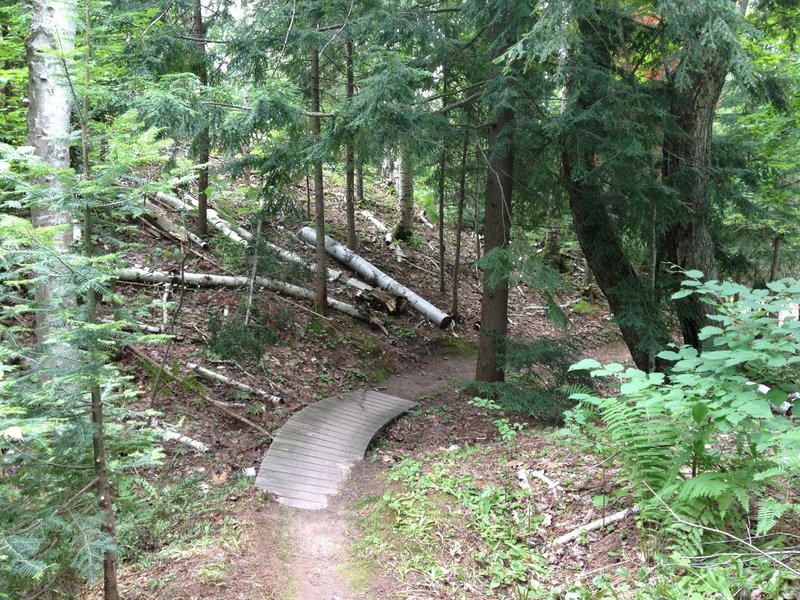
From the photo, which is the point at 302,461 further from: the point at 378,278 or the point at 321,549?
the point at 378,278

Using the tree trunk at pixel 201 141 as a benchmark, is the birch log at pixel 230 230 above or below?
below

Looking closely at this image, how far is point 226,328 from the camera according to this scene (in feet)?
28.3

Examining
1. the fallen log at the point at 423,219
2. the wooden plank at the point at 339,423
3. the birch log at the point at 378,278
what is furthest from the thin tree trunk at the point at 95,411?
the fallen log at the point at 423,219

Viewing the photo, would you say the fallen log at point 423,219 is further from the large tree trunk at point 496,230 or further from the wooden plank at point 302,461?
the wooden plank at point 302,461

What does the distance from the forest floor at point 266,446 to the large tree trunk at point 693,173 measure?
3.59m

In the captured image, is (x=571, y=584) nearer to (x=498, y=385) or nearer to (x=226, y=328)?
(x=498, y=385)

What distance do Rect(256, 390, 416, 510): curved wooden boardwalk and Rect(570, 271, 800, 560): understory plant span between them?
155 inches

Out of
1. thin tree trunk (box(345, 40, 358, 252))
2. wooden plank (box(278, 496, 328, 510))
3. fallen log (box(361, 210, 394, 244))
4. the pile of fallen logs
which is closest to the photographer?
wooden plank (box(278, 496, 328, 510))

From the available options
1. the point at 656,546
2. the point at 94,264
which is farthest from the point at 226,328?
the point at 656,546

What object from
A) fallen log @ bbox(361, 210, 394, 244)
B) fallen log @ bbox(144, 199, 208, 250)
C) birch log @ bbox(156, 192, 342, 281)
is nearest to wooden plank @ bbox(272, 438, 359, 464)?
birch log @ bbox(156, 192, 342, 281)

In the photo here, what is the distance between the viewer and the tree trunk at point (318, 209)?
1034 cm

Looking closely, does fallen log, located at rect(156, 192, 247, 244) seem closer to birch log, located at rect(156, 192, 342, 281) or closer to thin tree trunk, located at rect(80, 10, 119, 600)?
birch log, located at rect(156, 192, 342, 281)

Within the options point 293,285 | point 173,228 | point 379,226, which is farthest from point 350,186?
point 173,228

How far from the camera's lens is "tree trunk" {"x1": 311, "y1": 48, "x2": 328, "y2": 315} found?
10336 millimetres
